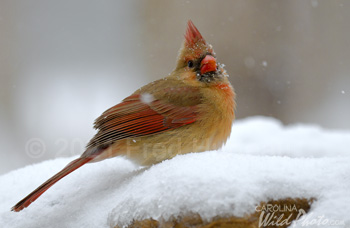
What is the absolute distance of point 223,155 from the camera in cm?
234

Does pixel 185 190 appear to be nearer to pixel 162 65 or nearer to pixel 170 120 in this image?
pixel 170 120

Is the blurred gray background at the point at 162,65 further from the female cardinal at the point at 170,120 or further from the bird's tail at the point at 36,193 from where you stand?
the bird's tail at the point at 36,193

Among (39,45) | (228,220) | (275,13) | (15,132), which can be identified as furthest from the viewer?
(39,45)

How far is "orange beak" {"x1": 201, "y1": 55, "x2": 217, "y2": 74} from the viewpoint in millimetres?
3254

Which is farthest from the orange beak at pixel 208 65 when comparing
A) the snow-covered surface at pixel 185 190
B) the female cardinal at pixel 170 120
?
the snow-covered surface at pixel 185 190

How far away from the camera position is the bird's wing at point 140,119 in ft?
9.55

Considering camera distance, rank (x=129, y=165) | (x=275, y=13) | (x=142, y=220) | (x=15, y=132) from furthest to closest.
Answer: (x=15, y=132)
(x=275, y=13)
(x=129, y=165)
(x=142, y=220)

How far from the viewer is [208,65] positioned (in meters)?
→ 3.26

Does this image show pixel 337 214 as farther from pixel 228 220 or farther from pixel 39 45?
pixel 39 45

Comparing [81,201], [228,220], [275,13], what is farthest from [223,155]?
[275,13]

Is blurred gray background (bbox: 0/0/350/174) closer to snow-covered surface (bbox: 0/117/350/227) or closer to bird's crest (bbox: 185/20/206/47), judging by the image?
bird's crest (bbox: 185/20/206/47)

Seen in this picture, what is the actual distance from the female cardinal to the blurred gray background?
311cm

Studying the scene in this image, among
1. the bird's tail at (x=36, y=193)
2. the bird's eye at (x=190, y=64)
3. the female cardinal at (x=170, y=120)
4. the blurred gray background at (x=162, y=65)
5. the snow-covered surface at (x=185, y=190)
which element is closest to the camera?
the snow-covered surface at (x=185, y=190)

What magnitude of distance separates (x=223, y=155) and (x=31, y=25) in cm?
978
